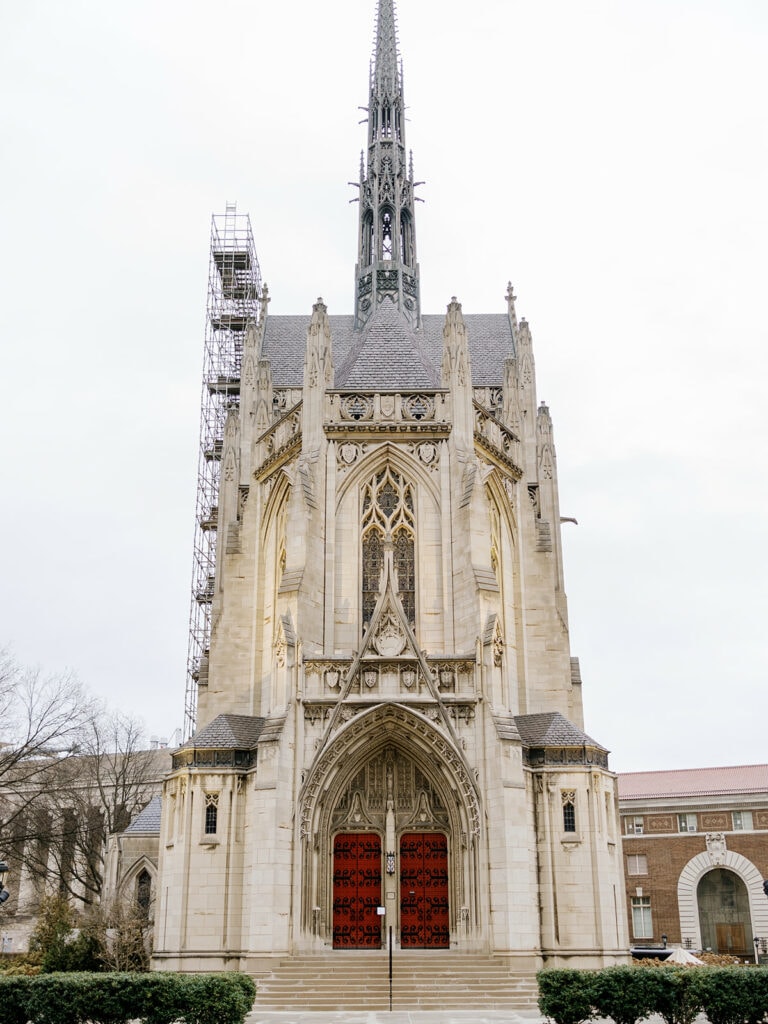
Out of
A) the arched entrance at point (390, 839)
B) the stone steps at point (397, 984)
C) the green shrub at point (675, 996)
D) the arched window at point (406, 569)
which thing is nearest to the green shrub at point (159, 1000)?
the stone steps at point (397, 984)

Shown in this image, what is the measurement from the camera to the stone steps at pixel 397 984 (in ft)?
79.9

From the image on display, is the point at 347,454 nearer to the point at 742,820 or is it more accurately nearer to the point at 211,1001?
the point at 211,1001

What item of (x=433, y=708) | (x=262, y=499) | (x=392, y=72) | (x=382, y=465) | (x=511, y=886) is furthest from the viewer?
(x=392, y=72)

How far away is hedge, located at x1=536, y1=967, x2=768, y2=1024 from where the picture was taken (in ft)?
59.1

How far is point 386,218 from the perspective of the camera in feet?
160

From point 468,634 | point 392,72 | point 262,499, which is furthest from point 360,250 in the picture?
point 468,634

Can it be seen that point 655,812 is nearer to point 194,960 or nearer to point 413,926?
point 413,926

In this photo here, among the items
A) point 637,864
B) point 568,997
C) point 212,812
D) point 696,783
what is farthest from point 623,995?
point 696,783

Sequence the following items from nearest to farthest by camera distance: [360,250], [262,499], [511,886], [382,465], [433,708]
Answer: [511,886], [433,708], [382,465], [262,499], [360,250]

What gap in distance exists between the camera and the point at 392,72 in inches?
2132

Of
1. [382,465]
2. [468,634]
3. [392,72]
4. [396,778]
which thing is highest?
[392,72]

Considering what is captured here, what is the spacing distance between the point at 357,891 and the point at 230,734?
563 centimetres

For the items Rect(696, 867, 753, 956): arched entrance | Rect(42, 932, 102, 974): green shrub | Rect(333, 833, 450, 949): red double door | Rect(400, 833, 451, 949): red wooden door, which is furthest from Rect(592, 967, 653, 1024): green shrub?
Rect(696, 867, 753, 956): arched entrance

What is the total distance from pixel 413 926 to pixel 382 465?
13.8 metres
